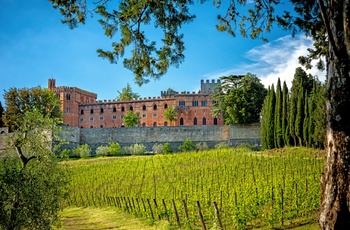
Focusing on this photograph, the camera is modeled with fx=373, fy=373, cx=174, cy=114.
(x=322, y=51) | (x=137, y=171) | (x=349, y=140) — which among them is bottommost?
(x=137, y=171)

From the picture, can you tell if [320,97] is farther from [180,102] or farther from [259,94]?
[180,102]

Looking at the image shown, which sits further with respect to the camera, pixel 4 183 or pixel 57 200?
pixel 57 200

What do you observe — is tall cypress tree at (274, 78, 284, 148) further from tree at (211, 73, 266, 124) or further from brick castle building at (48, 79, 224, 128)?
brick castle building at (48, 79, 224, 128)

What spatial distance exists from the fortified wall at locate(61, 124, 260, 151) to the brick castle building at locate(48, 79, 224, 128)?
12837 millimetres

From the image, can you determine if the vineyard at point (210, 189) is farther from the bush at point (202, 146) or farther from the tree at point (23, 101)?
the tree at point (23, 101)

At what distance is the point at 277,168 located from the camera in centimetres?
1770

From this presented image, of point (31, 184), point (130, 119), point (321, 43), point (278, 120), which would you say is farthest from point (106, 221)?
point (130, 119)

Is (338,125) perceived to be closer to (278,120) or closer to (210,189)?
(210,189)

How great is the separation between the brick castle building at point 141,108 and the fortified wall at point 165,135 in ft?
42.1

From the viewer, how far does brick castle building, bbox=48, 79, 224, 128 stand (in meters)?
58.2

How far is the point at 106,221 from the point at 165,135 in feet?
108

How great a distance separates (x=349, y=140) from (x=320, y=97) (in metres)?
21.8

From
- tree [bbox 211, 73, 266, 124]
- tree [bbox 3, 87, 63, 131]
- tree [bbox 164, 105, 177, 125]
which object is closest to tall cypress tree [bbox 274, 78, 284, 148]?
tree [bbox 211, 73, 266, 124]

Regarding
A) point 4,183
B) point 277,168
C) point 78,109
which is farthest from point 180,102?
point 4,183
